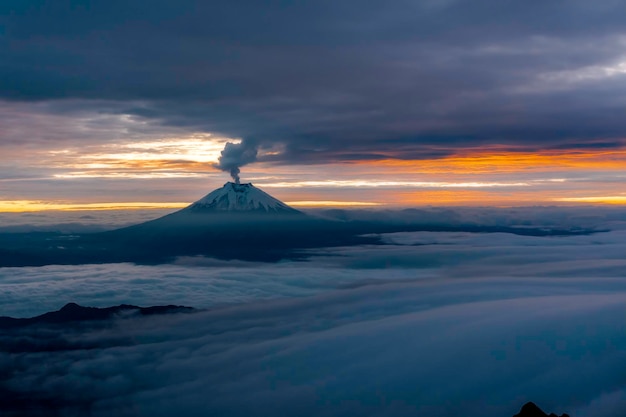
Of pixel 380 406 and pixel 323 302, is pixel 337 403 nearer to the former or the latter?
pixel 380 406

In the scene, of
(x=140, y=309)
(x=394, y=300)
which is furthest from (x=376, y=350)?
(x=140, y=309)

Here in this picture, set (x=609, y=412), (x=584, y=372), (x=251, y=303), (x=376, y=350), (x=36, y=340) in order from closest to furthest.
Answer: (x=609, y=412) → (x=584, y=372) → (x=376, y=350) → (x=36, y=340) → (x=251, y=303)

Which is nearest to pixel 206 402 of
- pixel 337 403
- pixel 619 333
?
pixel 337 403

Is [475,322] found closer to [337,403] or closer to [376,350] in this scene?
[376,350]

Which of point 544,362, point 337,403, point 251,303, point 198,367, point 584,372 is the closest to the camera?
point 584,372

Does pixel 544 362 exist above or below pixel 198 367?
above

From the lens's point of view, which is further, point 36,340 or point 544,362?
point 36,340
